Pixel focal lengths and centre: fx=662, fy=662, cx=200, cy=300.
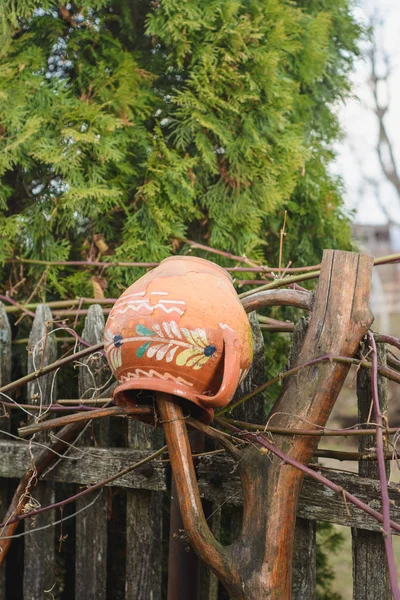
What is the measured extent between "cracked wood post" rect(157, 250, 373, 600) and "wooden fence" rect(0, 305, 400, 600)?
0.20 meters

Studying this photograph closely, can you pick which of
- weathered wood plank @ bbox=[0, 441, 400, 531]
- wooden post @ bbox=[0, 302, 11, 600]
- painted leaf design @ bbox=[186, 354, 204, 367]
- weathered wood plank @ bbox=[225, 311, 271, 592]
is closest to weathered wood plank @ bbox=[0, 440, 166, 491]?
weathered wood plank @ bbox=[0, 441, 400, 531]

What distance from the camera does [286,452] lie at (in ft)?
5.88

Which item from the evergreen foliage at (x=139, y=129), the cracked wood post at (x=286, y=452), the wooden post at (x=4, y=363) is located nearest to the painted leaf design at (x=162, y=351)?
the cracked wood post at (x=286, y=452)

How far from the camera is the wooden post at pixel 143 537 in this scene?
2354 mm

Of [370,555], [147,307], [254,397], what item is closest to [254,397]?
[254,397]

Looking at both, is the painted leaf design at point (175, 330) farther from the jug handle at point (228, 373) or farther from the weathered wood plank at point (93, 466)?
the weathered wood plank at point (93, 466)

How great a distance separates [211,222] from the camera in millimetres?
3020

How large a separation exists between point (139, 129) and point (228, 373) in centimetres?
162

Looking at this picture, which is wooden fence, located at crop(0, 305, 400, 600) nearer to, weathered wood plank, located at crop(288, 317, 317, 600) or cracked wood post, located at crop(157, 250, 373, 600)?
weathered wood plank, located at crop(288, 317, 317, 600)

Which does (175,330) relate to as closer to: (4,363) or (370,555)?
(370,555)

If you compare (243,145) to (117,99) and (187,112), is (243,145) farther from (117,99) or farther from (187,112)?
(117,99)

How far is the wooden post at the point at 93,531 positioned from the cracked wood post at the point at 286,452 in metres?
0.84

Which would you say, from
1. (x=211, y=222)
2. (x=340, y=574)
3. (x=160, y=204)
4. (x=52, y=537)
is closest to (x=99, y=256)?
(x=160, y=204)

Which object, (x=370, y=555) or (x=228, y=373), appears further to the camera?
(x=370, y=555)
